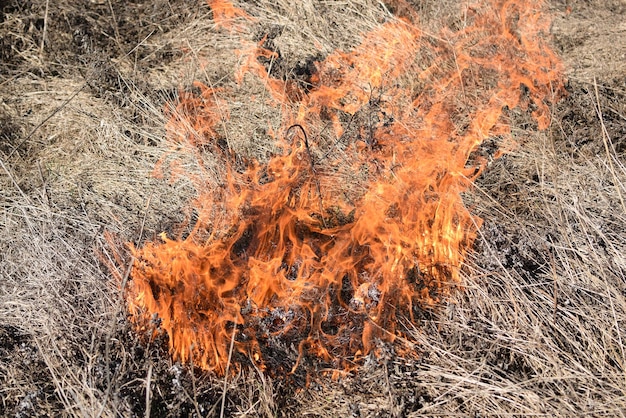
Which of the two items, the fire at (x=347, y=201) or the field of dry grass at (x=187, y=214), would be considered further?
the fire at (x=347, y=201)

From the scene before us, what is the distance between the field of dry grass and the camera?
10.3 ft

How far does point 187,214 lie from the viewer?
4262 mm

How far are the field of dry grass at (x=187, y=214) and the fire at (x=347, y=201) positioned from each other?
0.17 m

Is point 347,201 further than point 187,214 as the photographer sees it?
Yes

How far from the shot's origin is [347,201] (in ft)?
14.4

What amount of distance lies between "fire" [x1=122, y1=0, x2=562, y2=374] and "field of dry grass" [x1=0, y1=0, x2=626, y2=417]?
0.55ft

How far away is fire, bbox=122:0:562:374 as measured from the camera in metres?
3.43

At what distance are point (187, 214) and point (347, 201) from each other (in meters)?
1.18

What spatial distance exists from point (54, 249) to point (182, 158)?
1.28 m

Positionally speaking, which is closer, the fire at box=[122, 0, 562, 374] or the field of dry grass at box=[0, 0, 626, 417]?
the field of dry grass at box=[0, 0, 626, 417]

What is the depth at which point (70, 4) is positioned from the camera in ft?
20.3

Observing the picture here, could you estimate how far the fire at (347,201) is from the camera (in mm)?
3426

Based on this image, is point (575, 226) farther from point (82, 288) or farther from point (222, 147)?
point (82, 288)

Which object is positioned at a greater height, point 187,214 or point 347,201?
point 347,201
